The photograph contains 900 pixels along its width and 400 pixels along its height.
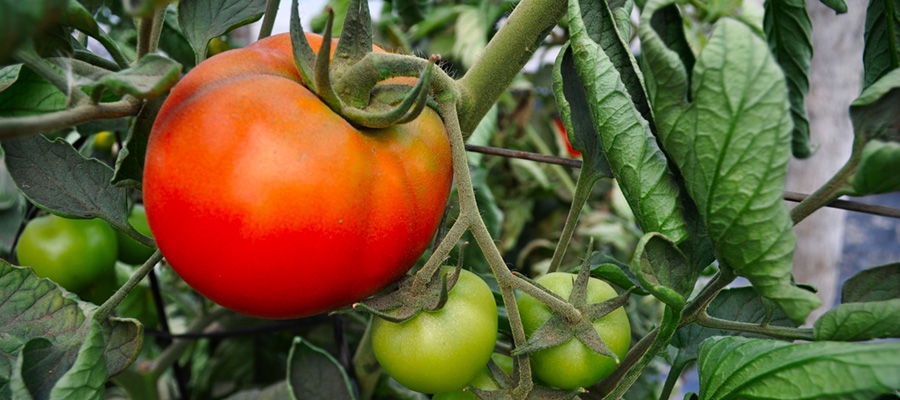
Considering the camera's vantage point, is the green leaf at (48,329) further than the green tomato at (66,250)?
No

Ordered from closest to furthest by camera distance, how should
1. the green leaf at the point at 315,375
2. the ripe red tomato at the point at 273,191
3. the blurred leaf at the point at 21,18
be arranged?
the blurred leaf at the point at 21,18 → the ripe red tomato at the point at 273,191 → the green leaf at the point at 315,375

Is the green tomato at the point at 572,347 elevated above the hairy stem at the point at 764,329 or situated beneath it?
situated beneath

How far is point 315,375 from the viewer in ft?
1.74

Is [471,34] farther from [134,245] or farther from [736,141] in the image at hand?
[736,141]

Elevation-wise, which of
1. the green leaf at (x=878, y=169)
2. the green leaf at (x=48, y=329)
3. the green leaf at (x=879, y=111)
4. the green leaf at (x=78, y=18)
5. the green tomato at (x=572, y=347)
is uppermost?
the green leaf at (x=879, y=111)

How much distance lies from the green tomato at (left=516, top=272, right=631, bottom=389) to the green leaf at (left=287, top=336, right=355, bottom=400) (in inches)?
8.2

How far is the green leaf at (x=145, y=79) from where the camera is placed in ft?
0.95

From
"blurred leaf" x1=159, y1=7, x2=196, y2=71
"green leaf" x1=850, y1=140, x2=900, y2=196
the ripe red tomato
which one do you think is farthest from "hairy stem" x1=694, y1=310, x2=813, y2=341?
"blurred leaf" x1=159, y1=7, x2=196, y2=71

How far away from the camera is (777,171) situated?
0.98 feet

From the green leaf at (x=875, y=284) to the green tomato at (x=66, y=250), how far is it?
2.20ft

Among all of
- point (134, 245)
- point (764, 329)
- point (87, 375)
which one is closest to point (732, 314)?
point (764, 329)

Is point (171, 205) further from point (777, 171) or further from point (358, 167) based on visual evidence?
point (777, 171)

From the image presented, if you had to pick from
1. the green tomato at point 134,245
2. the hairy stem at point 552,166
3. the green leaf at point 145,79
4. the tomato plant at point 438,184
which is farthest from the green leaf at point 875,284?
the hairy stem at point 552,166

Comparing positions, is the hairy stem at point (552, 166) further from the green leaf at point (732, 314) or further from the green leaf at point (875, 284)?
the green leaf at point (875, 284)
